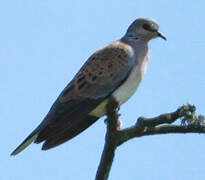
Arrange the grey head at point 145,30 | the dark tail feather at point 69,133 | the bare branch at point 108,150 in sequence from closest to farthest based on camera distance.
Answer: the bare branch at point 108,150, the dark tail feather at point 69,133, the grey head at point 145,30

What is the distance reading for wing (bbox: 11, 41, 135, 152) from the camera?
18.0 feet

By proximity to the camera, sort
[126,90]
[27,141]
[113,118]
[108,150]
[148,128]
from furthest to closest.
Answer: [126,90], [27,141], [113,118], [108,150], [148,128]

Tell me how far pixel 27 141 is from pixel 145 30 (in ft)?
7.03

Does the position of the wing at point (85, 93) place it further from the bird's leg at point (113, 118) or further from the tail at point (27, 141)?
the bird's leg at point (113, 118)

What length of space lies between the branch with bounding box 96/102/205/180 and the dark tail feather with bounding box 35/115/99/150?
80cm

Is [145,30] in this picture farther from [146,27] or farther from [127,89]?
[127,89]

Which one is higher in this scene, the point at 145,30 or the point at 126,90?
the point at 145,30

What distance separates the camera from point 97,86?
622cm

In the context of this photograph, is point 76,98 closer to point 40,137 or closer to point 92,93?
point 92,93

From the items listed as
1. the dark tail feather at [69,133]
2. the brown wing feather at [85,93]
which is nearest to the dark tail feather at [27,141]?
the brown wing feather at [85,93]

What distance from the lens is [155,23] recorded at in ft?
22.8

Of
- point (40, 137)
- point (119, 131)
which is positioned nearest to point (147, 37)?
point (40, 137)

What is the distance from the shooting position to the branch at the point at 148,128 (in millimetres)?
4129

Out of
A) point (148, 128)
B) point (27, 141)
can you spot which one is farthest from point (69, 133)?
point (148, 128)
